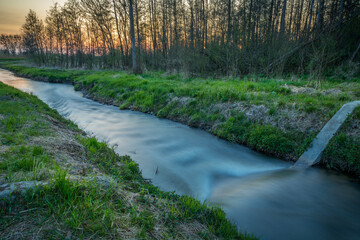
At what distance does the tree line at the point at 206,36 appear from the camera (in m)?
12.4

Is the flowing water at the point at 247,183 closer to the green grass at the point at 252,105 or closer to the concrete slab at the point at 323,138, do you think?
the concrete slab at the point at 323,138

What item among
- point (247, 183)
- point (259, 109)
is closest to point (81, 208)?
point (247, 183)

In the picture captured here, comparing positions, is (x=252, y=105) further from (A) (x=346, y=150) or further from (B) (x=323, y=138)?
(A) (x=346, y=150)

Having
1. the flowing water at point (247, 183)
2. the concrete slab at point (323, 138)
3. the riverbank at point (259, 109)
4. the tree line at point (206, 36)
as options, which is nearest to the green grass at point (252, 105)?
the riverbank at point (259, 109)

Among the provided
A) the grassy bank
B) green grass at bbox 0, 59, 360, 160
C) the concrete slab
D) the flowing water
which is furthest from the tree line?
the grassy bank

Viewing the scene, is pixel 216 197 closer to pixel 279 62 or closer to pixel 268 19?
pixel 279 62

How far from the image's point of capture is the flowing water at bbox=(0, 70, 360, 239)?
3479 millimetres

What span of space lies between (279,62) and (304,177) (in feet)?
29.7

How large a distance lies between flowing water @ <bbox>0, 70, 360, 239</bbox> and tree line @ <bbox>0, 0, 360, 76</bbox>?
6.88 meters

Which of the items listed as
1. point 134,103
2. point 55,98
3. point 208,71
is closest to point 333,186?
point 134,103

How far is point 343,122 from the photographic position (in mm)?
5367

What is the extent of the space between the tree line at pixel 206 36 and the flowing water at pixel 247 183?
22.6ft

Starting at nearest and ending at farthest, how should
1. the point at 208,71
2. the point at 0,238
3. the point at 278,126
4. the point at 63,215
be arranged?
1. the point at 0,238
2. the point at 63,215
3. the point at 278,126
4. the point at 208,71

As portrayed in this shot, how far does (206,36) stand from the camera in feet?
62.8
